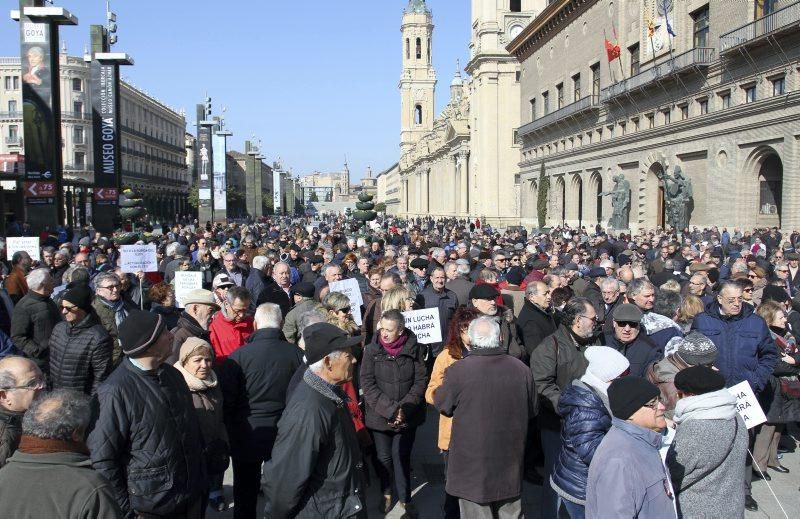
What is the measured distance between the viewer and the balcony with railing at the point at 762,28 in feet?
78.2

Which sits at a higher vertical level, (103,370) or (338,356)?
(338,356)

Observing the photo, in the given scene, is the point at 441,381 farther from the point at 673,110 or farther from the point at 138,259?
the point at 673,110

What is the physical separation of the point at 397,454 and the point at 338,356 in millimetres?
2373

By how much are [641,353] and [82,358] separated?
4360mm

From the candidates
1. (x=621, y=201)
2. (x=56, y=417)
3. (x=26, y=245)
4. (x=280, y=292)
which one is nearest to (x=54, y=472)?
(x=56, y=417)

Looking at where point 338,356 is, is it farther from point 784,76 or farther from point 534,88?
point 534,88

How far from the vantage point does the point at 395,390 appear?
5855 millimetres

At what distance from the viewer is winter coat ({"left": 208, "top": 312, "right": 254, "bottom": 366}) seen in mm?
6172

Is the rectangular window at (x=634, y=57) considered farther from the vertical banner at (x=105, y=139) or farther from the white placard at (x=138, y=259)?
the white placard at (x=138, y=259)

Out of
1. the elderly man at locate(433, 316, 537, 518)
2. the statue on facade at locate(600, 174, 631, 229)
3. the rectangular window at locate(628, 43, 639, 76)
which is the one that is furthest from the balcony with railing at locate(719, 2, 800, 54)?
the elderly man at locate(433, 316, 537, 518)

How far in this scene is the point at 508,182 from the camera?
206 ft

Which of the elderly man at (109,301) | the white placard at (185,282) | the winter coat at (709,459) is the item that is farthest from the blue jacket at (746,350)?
the white placard at (185,282)

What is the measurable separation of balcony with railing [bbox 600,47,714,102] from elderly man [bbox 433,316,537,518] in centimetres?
2904

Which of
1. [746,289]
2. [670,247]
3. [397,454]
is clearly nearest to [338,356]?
[397,454]
